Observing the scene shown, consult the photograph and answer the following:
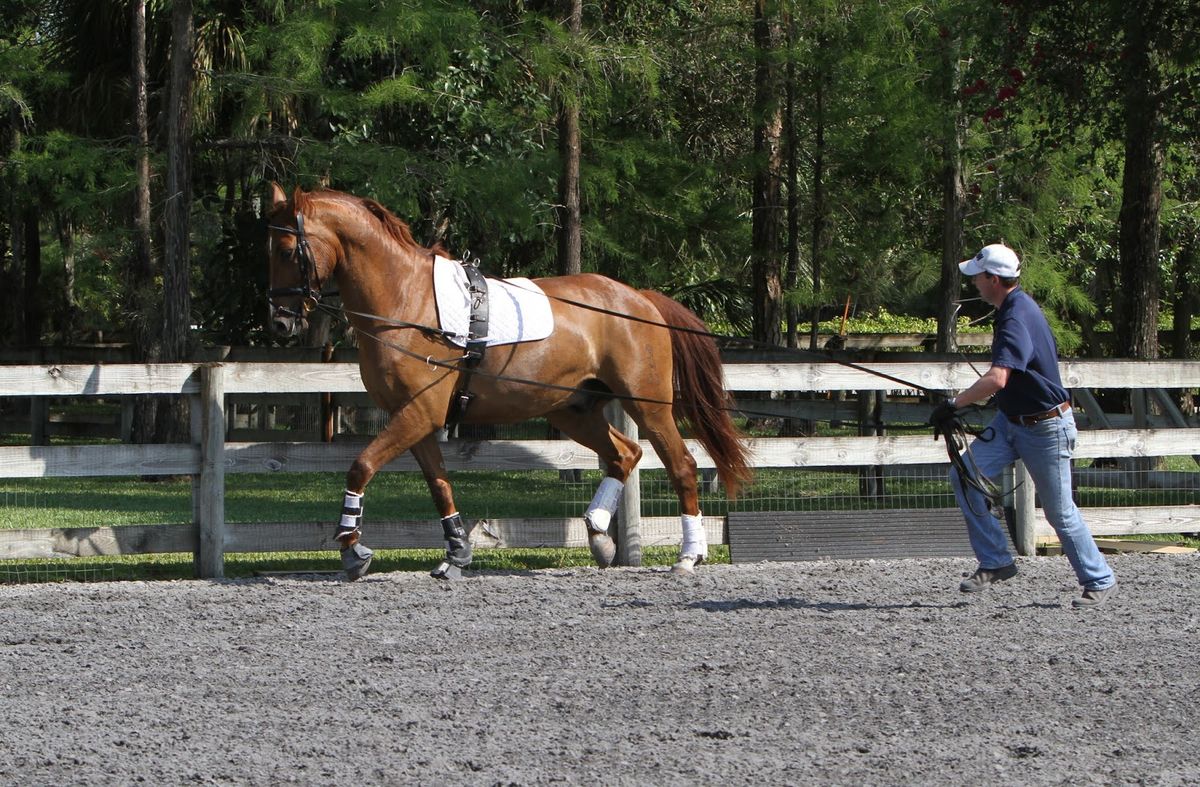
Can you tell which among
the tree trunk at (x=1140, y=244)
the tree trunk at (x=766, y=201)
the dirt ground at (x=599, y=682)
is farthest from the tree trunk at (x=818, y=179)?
the dirt ground at (x=599, y=682)

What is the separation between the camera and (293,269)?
781 cm

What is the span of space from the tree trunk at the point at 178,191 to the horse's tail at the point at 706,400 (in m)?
7.64

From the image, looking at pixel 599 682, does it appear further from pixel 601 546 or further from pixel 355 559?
pixel 601 546

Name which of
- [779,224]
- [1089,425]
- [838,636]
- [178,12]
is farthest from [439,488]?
[779,224]

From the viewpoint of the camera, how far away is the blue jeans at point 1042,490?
23.0 ft

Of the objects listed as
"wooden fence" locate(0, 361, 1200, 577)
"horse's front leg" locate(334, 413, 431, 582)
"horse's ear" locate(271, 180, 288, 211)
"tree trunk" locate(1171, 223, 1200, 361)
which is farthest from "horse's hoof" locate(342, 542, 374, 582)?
"tree trunk" locate(1171, 223, 1200, 361)

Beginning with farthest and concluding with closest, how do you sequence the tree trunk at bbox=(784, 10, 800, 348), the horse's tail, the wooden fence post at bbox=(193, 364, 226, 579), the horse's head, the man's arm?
1. the tree trunk at bbox=(784, 10, 800, 348)
2. the horse's tail
3. the wooden fence post at bbox=(193, 364, 226, 579)
4. the horse's head
5. the man's arm

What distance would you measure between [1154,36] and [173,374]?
942 cm

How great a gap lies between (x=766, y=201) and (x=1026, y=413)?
1218 cm

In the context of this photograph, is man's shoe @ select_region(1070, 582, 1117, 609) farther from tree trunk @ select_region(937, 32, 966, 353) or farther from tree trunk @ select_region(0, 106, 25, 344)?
tree trunk @ select_region(0, 106, 25, 344)

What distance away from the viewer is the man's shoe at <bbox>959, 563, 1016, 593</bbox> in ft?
24.5

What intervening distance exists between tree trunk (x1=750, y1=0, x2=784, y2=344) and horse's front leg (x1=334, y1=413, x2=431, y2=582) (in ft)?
36.9

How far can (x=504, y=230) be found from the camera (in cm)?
1478

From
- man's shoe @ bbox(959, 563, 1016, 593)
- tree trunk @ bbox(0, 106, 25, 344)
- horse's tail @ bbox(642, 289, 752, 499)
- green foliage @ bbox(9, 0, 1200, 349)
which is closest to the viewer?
man's shoe @ bbox(959, 563, 1016, 593)
